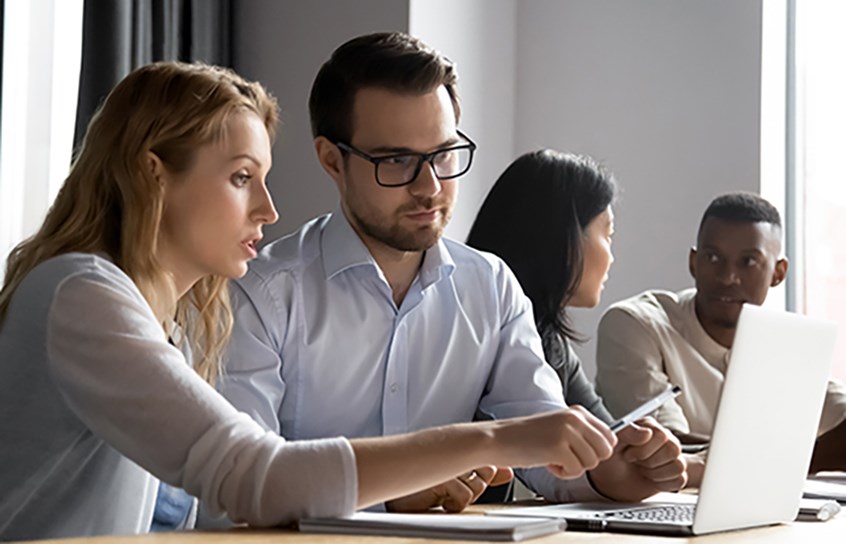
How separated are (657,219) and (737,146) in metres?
0.36

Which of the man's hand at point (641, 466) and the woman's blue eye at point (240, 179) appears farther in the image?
the man's hand at point (641, 466)

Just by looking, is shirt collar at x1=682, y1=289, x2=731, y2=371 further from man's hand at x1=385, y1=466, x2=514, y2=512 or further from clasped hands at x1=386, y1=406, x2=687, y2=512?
man's hand at x1=385, y1=466, x2=514, y2=512

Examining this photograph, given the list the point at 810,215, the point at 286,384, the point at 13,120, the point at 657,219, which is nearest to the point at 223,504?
the point at 286,384

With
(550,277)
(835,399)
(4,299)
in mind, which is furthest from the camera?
(835,399)

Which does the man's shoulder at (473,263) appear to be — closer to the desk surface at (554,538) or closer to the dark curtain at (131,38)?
the desk surface at (554,538)

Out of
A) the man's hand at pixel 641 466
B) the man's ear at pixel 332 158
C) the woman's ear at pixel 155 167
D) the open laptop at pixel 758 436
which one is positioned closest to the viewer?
the open laptop at pixel 758 436

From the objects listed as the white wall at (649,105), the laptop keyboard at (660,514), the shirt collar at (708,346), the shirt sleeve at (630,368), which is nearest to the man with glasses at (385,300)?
the laptop keyboard at (660,514)

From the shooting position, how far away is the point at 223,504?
123cm

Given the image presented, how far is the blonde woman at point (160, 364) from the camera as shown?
1238 mm

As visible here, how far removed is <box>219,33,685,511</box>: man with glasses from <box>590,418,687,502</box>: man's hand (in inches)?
4.1

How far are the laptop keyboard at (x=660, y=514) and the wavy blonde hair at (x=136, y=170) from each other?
25.1 inches

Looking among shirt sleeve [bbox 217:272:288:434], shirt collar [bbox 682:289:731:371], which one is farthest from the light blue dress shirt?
shirt collar [bbox 682:289:731:371]

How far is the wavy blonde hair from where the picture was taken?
1530mm

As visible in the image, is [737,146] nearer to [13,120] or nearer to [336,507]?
[13,120]
